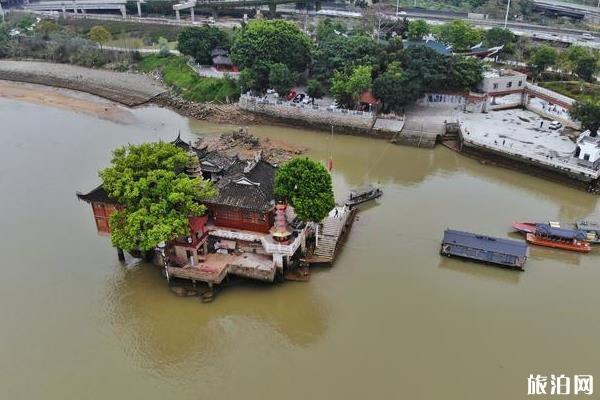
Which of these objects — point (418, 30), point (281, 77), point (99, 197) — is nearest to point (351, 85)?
point (281, 77)

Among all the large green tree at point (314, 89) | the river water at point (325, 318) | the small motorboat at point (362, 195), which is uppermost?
the large green tree at point (314, 89)

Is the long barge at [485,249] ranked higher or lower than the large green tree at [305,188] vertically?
lower

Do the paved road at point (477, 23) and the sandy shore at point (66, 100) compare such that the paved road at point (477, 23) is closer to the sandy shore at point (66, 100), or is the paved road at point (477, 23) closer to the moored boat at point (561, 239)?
the sandy shore at point (66, 100)

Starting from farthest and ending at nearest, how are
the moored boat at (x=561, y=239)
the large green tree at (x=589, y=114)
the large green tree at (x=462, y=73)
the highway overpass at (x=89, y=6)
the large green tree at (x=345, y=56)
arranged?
the highway overpass at (x=89, y=6) < the large green tree at (x=345, y=56) < the large green tree at (x=462, y=73) < the large green tree at (x=589, y=114) < the moored boat at (x=561, y=239)

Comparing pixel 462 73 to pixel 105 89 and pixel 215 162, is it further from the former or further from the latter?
pixel 105 89

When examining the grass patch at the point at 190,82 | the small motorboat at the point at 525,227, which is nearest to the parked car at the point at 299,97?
the grass patch at the point at 190,82

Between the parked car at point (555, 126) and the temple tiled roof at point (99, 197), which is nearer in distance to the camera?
the temple tiled roof at point (99, 197)

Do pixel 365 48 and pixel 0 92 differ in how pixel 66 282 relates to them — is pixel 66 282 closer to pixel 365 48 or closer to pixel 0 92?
pixel 365 48
